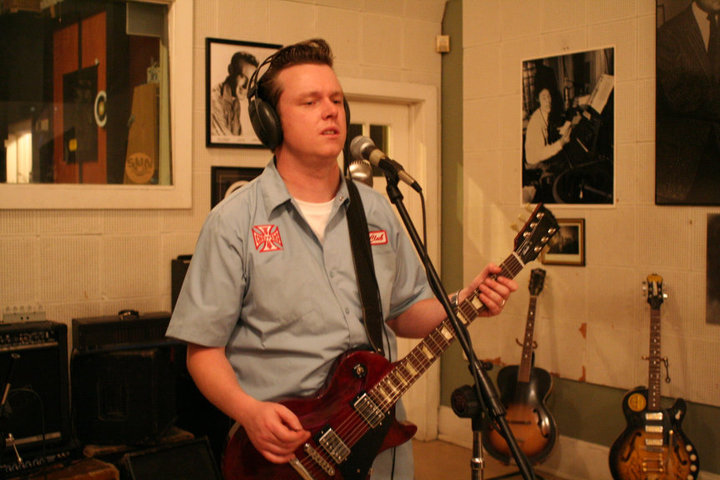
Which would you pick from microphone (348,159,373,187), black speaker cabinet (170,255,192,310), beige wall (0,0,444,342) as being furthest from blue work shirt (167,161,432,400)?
beige wall (0,0,444,342)

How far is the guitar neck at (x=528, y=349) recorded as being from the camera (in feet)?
11.6

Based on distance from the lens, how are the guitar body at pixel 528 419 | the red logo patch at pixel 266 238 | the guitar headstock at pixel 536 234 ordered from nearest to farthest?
the red logo patch at pixel 266 238
the guitar headstock at pixel 536 234
the guitar body at pixel 528 419

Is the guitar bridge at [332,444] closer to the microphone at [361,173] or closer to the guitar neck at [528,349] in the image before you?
the microphone at [361,173]

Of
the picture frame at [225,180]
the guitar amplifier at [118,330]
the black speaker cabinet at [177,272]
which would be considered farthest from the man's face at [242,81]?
the guitar amplifier at [118,330]

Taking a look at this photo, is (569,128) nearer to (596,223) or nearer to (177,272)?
(596,223)

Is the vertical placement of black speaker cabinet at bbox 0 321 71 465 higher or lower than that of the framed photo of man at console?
lower

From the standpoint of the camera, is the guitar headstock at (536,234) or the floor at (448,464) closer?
the guitar headstock at (536,234)

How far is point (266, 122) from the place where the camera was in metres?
1.80

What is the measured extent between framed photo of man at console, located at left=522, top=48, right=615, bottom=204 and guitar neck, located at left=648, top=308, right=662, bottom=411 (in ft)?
2.10

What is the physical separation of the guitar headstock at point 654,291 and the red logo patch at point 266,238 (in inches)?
83.3

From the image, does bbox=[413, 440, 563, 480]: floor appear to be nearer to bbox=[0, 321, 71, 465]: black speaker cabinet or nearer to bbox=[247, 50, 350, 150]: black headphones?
bbox=[0, 321, 71, 465]: black speaker cabinet

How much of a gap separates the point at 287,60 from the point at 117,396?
1.64 m

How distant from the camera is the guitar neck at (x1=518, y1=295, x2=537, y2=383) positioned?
3549 millimetres

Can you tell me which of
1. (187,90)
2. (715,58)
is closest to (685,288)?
(715,58)
